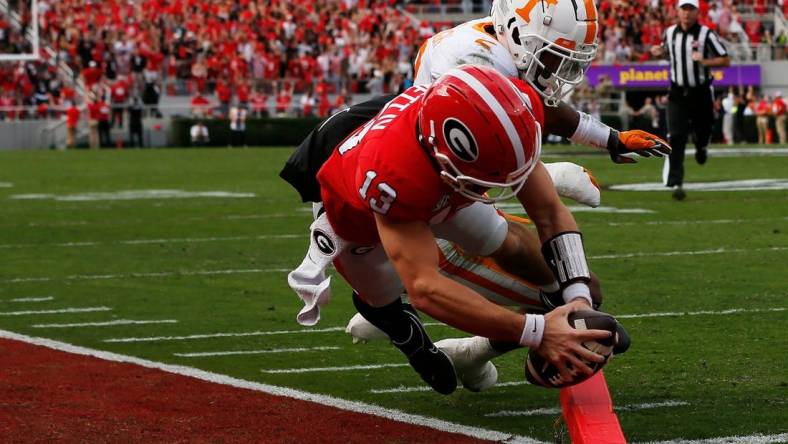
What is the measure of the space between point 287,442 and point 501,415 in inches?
30.5

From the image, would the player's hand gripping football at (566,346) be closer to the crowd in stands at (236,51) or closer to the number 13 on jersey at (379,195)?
the number 13 on jersey at (379,195)

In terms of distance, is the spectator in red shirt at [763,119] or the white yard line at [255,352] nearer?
the white yard line at [255,352]

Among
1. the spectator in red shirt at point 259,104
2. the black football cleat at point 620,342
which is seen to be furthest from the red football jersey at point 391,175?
the spectator in red shirt at point 259,104

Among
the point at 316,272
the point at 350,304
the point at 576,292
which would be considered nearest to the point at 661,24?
the point at 350,304

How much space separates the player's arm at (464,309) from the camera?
12.6ft

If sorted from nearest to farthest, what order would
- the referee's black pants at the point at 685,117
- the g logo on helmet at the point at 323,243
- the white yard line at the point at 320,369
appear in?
the g logo on helmet at the point at 323,243, the white yard line at the point at 320,369, the referee's black pants at the point at 685,117

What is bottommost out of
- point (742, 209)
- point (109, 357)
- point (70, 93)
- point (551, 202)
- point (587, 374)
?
point (70, 93)

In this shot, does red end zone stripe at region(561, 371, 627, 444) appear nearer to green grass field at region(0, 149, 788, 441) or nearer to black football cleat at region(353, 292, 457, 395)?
green grass field at region(0, 149, 788, 441)

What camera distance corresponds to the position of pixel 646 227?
421 inches

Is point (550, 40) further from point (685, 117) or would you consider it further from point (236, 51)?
point (236, 51)

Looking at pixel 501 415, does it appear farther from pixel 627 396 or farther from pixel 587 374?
pixel 587 374

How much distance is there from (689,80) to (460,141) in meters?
9.71

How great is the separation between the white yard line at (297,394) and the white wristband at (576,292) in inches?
17.1

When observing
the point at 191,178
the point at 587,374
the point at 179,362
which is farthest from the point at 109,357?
the point at 191,178
